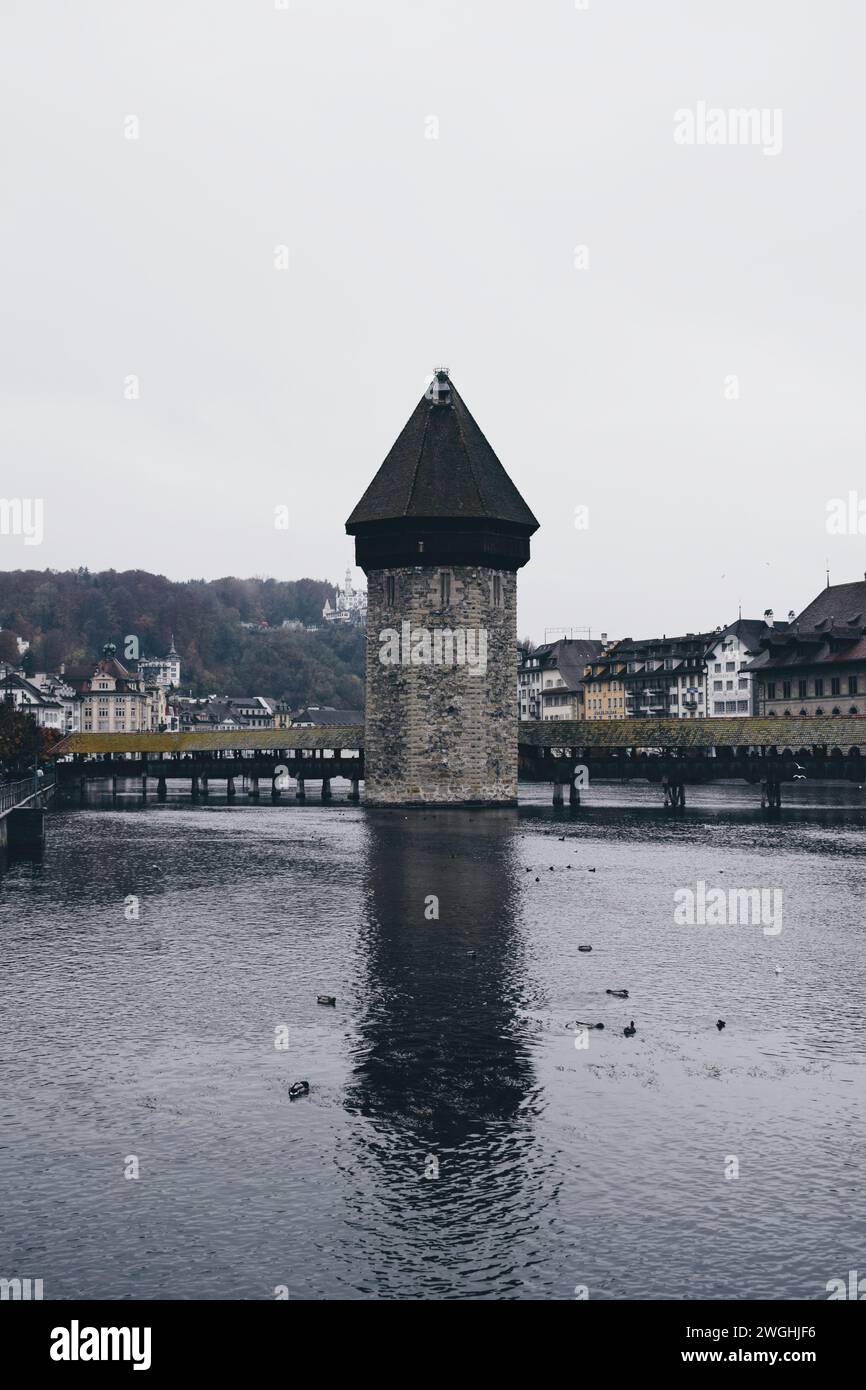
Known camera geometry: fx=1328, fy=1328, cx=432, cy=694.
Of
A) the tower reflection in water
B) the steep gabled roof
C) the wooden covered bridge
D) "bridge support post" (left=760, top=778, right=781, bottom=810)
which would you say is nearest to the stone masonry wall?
the wooden covered bridge

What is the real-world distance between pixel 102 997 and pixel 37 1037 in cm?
286

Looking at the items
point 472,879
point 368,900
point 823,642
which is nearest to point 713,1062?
point 368,900

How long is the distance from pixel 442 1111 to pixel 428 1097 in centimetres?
57

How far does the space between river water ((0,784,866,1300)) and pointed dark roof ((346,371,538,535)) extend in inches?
1622

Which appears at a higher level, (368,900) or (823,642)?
(823,642)

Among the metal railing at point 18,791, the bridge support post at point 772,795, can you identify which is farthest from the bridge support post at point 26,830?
the bridge support post at point 772,795

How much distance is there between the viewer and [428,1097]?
1700cm

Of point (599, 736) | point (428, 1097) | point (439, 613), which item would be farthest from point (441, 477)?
point (428, 1097)

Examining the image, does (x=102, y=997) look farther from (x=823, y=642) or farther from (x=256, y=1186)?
(x=823, y=642)

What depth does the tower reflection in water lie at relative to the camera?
12.5 metres

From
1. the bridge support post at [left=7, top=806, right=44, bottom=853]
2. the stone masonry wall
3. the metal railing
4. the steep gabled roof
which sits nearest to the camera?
the bridge support post at [left=7, top=806, right=44, bottom=853]

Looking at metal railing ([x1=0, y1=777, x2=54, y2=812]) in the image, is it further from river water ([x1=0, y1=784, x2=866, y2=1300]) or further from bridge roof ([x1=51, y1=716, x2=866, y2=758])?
river water ([x1=0, y1=784, x2=866, y2=1300])

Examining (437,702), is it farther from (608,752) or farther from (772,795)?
(608,752)

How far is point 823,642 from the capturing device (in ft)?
333
